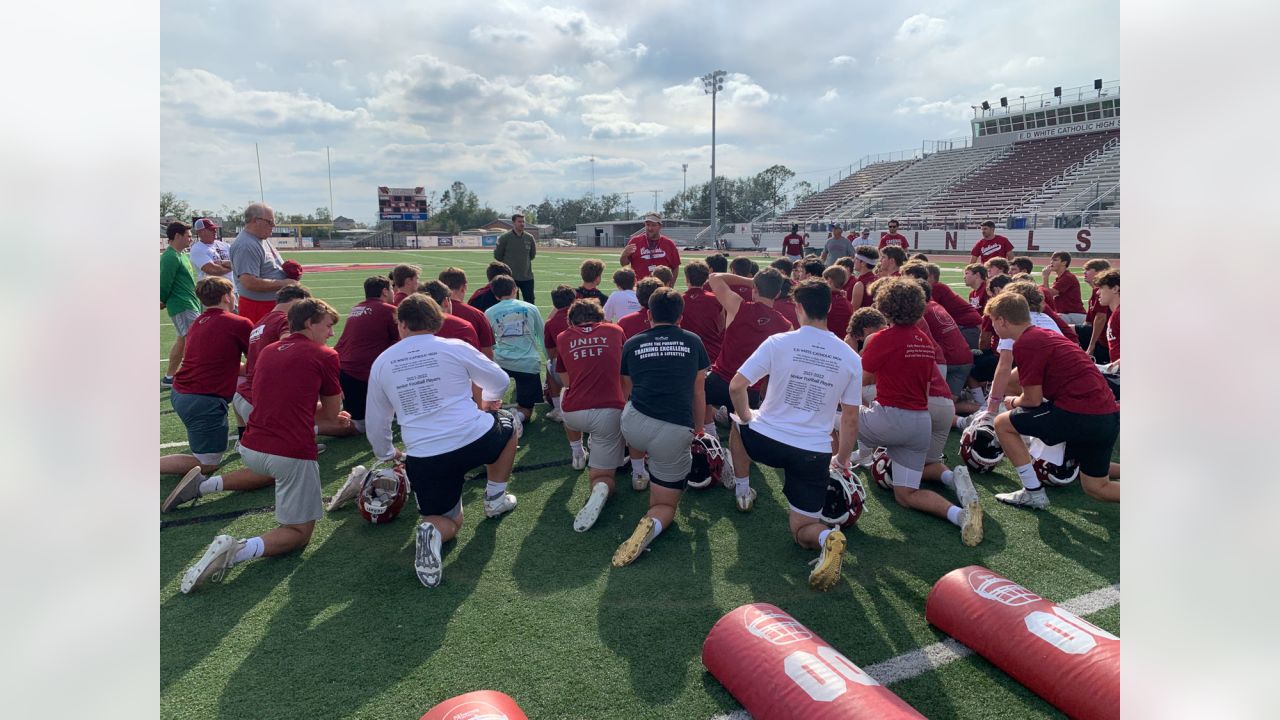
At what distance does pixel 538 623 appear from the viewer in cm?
359

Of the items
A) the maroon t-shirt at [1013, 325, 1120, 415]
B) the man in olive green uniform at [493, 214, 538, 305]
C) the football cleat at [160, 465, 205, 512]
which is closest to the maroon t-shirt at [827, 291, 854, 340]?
the maroon t-shirt at [1013, 325, 1120, 415]

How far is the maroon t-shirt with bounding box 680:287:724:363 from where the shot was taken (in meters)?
6.80

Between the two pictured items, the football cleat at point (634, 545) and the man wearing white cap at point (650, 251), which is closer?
the football cleat at point (634, 545)

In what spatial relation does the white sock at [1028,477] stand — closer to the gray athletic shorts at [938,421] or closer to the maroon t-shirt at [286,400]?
the gray athletic shorts at [938,421]

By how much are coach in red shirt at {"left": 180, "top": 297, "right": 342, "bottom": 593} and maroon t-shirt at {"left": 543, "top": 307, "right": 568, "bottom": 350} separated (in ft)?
9.29

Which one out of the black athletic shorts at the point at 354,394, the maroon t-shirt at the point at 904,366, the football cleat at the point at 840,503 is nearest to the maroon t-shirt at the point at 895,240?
the maroon t-shirt at the point at 904,366

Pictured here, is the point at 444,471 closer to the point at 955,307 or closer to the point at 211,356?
the point at 211,356

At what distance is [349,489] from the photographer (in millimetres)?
5035

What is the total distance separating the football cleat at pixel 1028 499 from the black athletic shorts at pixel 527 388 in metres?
4.34

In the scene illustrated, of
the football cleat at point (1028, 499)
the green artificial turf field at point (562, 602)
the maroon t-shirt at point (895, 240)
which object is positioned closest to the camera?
the green artificial turf field at point (562, 602)

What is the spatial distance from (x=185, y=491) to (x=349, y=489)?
121cm

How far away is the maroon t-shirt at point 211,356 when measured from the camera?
17.6 feet
